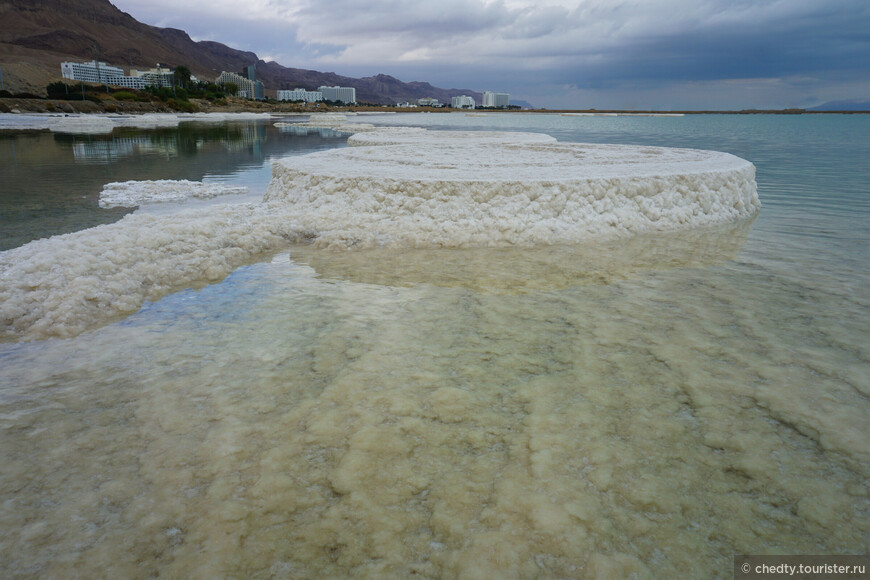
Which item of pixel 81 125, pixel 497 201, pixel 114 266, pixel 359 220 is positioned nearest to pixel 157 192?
pixel 359 220

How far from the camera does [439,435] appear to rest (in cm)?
276

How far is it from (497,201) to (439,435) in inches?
208

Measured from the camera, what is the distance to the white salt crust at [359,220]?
4.61 m

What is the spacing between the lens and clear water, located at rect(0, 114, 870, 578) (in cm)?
206

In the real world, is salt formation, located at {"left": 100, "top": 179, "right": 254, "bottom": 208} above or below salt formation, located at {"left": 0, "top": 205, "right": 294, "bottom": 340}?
above

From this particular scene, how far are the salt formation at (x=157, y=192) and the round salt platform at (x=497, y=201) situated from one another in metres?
2.18

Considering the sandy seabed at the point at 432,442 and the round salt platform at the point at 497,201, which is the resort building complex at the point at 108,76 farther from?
the sandy seabed at the point at 432,442

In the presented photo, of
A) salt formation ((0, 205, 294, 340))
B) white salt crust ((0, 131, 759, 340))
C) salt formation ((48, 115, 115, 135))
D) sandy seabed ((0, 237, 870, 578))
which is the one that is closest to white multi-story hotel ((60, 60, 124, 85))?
salt formation ((48, 115, 115, 135))

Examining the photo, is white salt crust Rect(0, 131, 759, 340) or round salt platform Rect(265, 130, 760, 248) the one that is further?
round salt platform Rect(265, 130, 760, 248)

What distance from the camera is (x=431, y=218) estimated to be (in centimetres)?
735

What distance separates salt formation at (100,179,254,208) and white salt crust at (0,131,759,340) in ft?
6.64

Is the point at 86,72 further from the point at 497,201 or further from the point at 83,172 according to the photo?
the point at 497,201

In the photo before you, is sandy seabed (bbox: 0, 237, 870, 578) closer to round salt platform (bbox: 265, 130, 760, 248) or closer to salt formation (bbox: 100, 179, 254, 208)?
round salt platform (bbox: 265, 130, 760, 248)

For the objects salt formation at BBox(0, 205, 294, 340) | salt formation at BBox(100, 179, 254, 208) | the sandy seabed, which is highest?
salt formation at BBox(100, 179, 254, 208)
